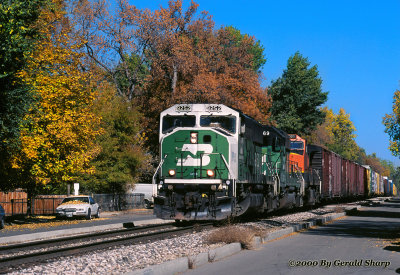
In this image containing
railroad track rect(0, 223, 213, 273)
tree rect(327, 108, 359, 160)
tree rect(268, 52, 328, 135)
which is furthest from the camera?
tree rect(327, 108, 359, 160)

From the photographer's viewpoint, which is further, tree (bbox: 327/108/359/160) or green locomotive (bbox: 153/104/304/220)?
tree (bbox: 327/108/359/160)

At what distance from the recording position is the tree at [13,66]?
72.5 ft

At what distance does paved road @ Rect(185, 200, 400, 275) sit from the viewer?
11.1 m

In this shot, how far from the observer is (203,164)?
21.3 m

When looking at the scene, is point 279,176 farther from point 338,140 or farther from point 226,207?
point 338,140

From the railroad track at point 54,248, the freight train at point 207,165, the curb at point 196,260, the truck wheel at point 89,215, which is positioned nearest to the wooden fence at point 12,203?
the truck wheel at point 89,215

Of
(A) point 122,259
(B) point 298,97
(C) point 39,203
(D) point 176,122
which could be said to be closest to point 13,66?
(D) point 176,122

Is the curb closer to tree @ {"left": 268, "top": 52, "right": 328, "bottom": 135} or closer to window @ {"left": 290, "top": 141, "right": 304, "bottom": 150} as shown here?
window @ {"left": 290, "top": 141, "right": 304, "bottom": 150}

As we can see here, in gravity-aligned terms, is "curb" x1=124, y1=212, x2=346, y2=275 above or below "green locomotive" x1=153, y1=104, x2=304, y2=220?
below

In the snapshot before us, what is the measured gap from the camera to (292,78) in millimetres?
81125

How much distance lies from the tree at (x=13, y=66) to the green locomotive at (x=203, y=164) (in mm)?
6385

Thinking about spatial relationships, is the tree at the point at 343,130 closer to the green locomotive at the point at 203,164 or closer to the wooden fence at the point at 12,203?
the wooden fence at the point at 12,203

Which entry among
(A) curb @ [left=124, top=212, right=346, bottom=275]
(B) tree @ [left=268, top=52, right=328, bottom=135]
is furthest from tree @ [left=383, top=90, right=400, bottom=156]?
(A) curb @ [left=124, top=212, right=346, bottom=275]

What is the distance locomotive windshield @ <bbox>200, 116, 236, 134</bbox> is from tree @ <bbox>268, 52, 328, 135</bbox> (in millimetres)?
→ 58165
